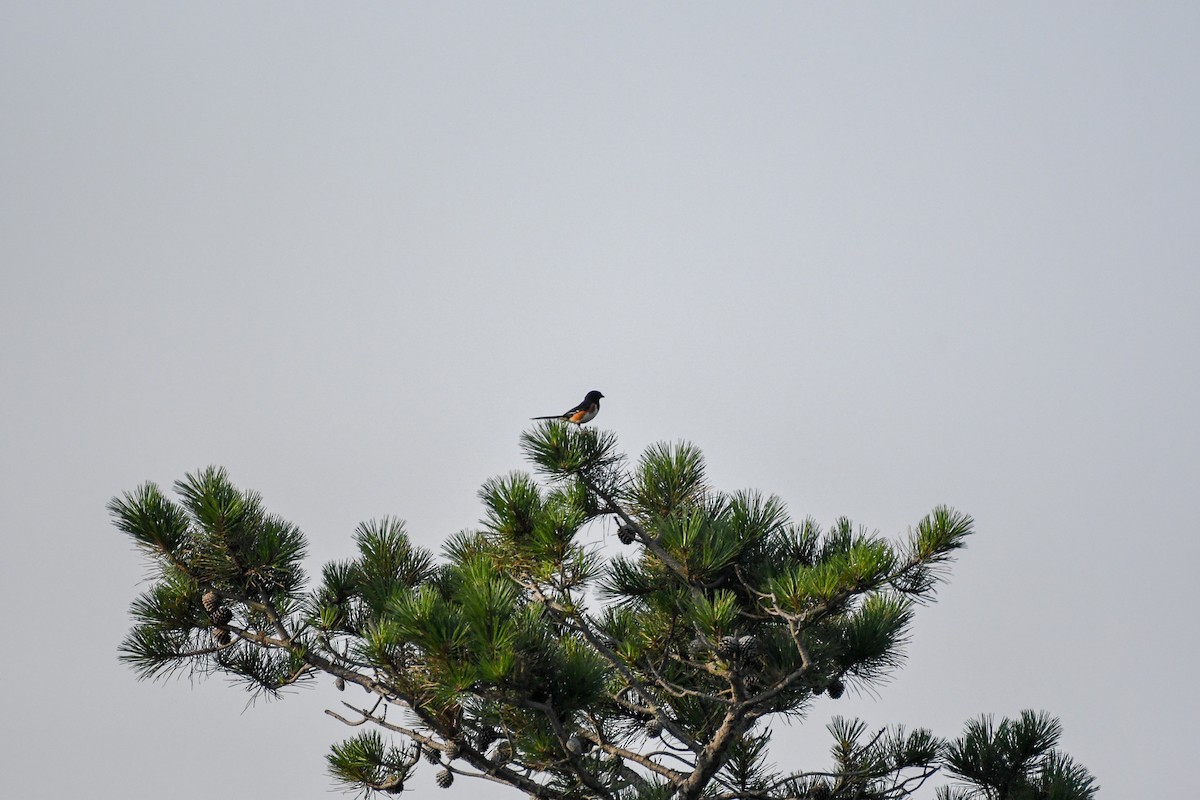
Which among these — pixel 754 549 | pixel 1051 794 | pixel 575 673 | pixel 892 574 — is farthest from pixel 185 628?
pixel 1051 794

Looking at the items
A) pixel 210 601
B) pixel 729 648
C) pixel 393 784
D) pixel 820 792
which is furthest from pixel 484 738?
pixel 820 792

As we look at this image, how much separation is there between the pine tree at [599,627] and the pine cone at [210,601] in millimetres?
13

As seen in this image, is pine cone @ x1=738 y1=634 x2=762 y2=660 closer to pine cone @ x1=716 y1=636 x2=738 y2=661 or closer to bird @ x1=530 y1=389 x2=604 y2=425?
pine cone @ x1=716 y1=636 x2=738 y2=661

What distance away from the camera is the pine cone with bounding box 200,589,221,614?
575cm

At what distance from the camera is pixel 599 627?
605 centimetres

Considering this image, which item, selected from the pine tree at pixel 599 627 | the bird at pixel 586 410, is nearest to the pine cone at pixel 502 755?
the pine tree at pixel 599 627

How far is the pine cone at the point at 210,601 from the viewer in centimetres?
575

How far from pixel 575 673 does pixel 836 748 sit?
2.14 metres

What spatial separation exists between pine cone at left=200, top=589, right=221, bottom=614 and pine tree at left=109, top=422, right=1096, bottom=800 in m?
0.01

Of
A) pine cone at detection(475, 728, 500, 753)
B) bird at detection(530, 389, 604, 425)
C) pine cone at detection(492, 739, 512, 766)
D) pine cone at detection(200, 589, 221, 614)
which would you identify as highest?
bird at detection(530, 389, 604, 425)

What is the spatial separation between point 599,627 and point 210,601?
76.8 inches

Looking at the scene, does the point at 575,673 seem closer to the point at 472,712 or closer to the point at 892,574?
the point at 472,712

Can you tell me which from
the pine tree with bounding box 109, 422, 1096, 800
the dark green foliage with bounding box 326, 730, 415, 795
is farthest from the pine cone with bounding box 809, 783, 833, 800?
the dark green foliage with bounding box 326, 730, 415, 795

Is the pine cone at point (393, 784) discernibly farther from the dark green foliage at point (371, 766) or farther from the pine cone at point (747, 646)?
the pine cone at point (747, 646)
